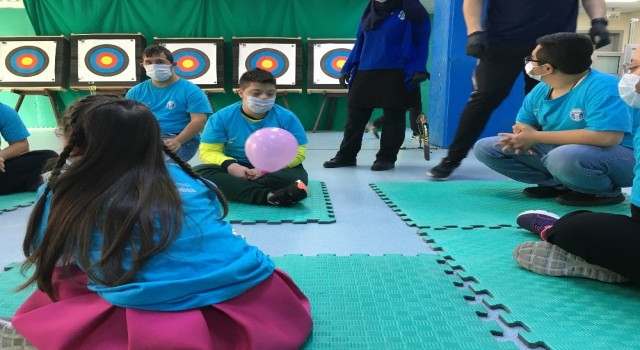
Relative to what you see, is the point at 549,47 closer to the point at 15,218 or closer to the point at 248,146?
the point at 248,146

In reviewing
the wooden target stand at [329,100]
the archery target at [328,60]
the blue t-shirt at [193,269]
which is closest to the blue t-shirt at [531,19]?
the blue t-shirt at [193,269]

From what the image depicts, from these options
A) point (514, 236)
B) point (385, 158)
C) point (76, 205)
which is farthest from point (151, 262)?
point (385, 158)

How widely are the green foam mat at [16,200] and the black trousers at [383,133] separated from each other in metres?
1.72

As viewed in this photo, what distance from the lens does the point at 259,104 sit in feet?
6.42

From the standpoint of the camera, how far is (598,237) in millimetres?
1004

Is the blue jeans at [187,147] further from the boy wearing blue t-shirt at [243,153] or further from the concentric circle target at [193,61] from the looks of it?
the concentric circle target at [193,61]

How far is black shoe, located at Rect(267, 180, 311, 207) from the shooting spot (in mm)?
1857

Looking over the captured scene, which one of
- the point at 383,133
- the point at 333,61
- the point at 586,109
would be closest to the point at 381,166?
the point at 383,133

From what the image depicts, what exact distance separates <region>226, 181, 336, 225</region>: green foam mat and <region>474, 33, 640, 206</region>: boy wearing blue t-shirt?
2.68ft

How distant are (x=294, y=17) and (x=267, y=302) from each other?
564 centimetres

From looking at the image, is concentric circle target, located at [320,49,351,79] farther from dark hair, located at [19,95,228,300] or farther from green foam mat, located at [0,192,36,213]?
dark hair, located at [19,95,228,300]

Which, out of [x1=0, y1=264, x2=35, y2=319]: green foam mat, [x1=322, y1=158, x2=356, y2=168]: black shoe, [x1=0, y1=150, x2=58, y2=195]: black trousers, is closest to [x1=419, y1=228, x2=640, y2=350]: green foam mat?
[x1=0, y1=264, x2=35, y2=319]: green foam mat

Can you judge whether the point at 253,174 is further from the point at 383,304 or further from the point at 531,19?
the point at 531,19

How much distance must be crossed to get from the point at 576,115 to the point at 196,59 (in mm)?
4836
